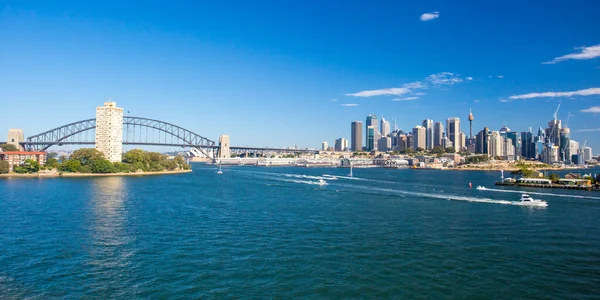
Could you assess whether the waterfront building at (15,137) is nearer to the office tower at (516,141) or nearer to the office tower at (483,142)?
the office tower at (483,142)

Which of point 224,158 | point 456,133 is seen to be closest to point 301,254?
point 224,158

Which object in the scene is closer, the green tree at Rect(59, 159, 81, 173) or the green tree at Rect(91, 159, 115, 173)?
the green tree at Rect(59, 159, 81, 173)

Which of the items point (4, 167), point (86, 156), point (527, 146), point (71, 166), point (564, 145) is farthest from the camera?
point (527, 146)

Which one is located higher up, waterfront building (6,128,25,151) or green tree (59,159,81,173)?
waterfront building (6,128,25,151)

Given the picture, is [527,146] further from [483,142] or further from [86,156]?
[86,156]

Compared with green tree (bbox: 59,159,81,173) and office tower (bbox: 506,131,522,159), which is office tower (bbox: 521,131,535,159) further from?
green tree (bbox: 59,159,81,173)

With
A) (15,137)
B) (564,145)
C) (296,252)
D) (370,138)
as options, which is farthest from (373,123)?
(296,252)

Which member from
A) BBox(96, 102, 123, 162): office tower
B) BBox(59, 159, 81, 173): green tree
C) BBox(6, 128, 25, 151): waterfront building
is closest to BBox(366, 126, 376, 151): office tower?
BBox(6, 128, 25, 151): waterfront building
